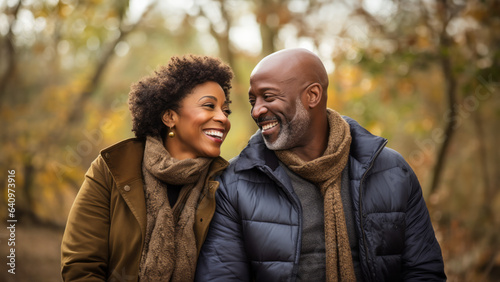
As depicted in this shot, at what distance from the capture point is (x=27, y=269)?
23.7ft

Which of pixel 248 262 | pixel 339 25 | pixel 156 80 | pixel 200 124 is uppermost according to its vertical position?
pixel 339 25

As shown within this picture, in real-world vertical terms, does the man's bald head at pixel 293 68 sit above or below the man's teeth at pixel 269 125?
above

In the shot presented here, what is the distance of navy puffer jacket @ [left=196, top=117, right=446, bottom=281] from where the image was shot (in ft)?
8.77

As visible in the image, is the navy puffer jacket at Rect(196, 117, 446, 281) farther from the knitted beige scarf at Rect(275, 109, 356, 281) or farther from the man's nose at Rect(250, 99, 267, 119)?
the man's nose at Rect(250, 99, 267, 119)

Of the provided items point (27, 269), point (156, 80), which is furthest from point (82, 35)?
point (156, 80)

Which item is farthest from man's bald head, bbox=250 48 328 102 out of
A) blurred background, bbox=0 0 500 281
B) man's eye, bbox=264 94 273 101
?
blurred background, bbox=0 0 500 281

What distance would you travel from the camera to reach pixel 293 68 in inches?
118

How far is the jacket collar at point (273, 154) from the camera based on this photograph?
2889mm

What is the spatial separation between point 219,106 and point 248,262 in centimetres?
108

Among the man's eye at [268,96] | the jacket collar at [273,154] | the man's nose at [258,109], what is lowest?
the jacket collar at [273,154]

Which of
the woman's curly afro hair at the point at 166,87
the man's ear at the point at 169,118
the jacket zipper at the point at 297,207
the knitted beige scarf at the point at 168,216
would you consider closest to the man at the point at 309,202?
the jacket zipper at the point at 297,207

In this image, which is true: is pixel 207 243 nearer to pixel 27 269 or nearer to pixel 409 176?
pixel 409 176

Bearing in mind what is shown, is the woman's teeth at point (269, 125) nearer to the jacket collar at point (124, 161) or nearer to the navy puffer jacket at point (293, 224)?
the navy puffer jacket at point (293, 224)

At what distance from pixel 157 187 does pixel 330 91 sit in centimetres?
598
